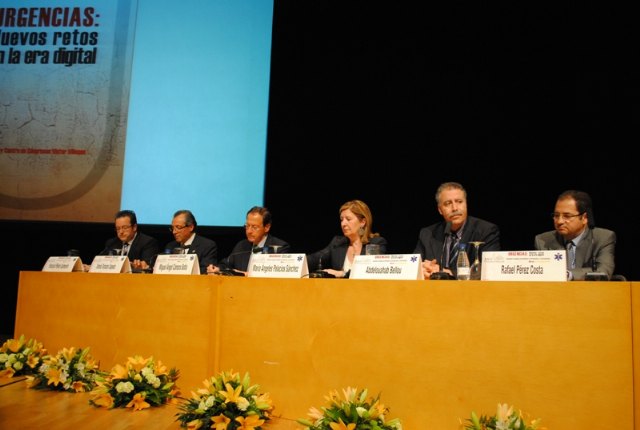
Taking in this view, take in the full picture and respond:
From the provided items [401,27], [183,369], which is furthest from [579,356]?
[401,27]

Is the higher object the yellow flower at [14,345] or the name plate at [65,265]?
the name plate at [65,265]

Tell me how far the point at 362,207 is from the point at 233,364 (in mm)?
1521

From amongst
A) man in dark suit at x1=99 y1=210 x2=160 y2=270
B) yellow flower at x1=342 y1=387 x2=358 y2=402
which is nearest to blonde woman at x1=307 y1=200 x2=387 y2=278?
man in dark suit at x1=99 y1=210 x2=160 y2=270

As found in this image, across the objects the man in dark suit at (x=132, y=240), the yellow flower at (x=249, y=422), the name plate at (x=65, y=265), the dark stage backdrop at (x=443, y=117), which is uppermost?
the dark stage backdrop at (x=443, y=117)

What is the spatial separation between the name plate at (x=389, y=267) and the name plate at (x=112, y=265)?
48.6 inches

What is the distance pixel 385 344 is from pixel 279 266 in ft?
1.91

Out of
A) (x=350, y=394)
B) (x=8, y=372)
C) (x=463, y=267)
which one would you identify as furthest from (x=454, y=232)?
(x=8, y=372)

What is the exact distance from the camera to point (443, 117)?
3.63 meters

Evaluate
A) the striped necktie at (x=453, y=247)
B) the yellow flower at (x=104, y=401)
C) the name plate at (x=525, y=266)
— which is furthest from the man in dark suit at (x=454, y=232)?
the yellow flower at (x=104, y=401)

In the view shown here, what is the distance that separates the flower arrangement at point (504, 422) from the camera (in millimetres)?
1303

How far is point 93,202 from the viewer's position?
3.95 meters

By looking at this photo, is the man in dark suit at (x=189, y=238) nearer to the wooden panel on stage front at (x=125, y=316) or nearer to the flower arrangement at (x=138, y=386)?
the wooden panel on stage front at (x=125, y=316)

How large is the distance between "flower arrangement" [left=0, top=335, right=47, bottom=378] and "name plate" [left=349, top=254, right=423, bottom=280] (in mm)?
1614

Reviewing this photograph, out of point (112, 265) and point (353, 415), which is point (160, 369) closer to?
point (112, 265)
